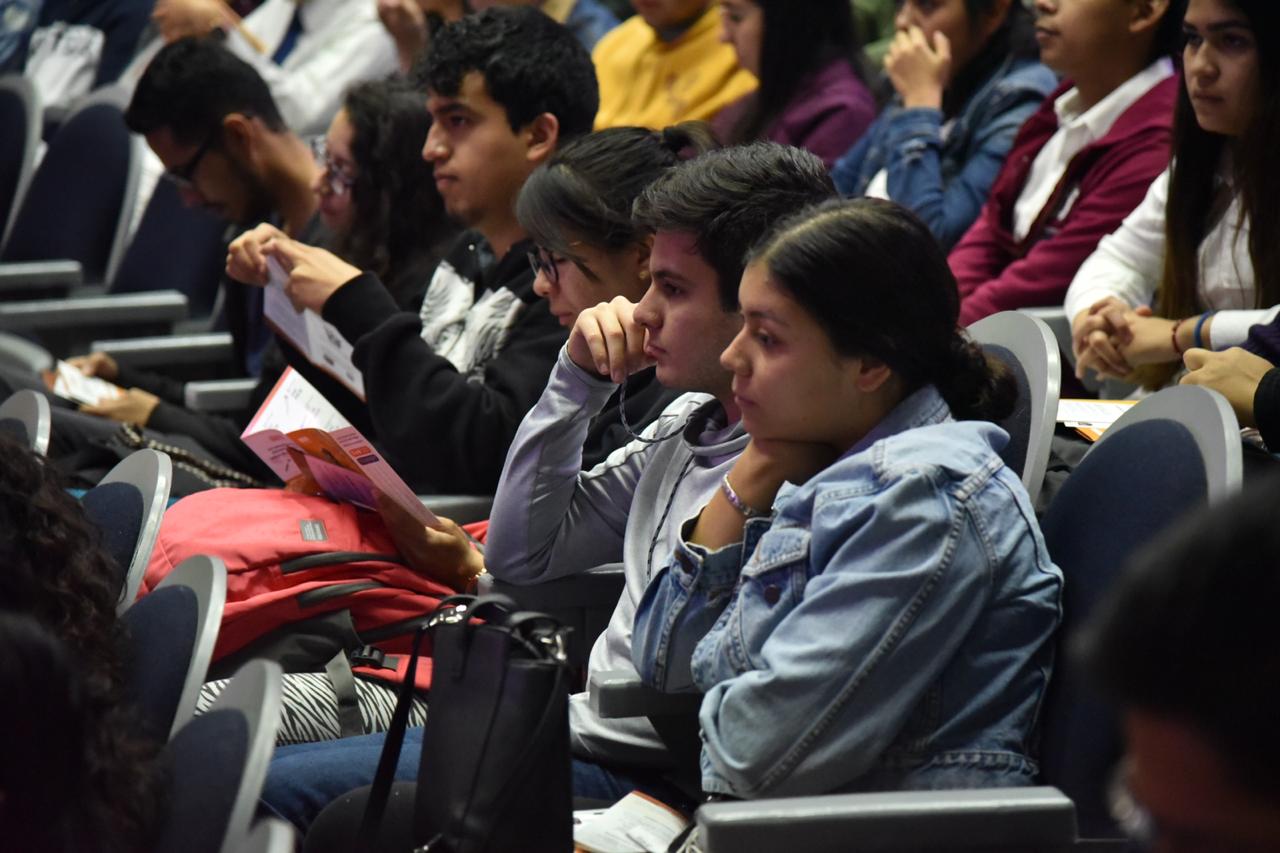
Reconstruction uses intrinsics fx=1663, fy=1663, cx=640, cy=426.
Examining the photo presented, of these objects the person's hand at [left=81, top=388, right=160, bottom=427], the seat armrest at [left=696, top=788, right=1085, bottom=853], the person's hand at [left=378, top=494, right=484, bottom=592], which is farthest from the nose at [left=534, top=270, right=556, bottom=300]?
the person's hand at [left=81, top=388, right=160, bottom=427]

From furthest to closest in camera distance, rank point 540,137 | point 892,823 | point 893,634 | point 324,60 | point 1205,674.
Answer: point 324,60, point 540,137, point 893,634, point 892,823, point 1205,674

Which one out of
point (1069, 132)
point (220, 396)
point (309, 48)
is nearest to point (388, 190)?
point (220, 396)

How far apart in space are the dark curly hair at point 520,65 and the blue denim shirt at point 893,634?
149cm

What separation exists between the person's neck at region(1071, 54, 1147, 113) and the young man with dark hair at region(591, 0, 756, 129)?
1.16 metres

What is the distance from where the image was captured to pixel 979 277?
314 cm

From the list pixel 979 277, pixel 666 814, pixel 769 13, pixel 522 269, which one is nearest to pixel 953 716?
pixel 666 814

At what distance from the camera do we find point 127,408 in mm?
3432

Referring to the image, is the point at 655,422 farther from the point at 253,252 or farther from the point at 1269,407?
the point at 253,252

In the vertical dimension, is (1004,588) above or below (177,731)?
above

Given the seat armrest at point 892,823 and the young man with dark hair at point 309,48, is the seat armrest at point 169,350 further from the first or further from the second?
the seat armrest at point 892,823

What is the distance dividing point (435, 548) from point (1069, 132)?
1.48m

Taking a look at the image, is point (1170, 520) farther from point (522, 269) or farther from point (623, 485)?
point (522, 269)

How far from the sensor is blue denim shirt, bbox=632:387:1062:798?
1.40 m

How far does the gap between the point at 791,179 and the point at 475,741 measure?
0.73 m
